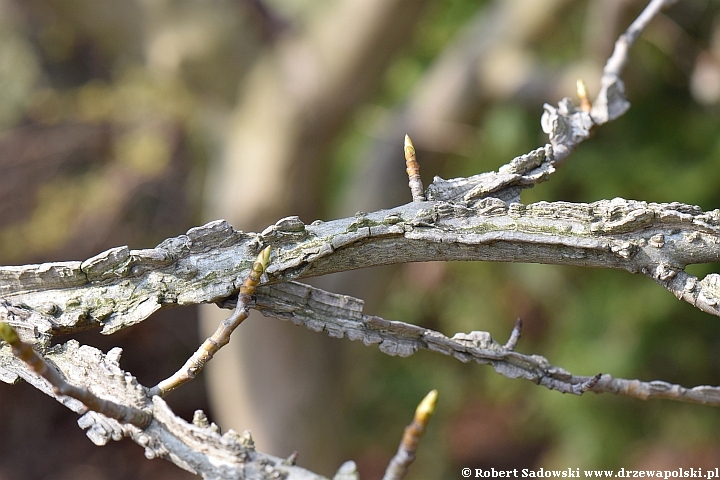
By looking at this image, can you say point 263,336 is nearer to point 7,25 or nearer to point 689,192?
point 689,192

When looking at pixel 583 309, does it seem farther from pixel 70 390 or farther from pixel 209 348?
pixel 70 390

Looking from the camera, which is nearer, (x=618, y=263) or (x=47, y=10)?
(x=618, y=263)

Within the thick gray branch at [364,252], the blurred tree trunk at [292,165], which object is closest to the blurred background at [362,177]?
the blurred tree trunk at [292,165]

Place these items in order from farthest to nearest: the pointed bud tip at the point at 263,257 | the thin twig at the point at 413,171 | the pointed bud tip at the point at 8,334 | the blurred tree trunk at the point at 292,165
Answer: the blurred tree trunk at the point at 292,165 → the thin twig at the point at 413,171 → the pointed bud tip at the point at 263,257 → the pointed bud tip at the point at 8,334

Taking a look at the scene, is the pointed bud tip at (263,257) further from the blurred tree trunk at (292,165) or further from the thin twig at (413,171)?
the blurred tree trunk at (292,165)

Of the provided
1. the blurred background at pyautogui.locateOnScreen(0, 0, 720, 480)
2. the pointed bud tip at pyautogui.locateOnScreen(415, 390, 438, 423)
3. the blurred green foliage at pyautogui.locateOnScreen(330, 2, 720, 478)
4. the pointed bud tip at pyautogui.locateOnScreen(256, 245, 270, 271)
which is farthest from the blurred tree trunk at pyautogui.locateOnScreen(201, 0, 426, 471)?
the pointed bud tip at pyautogui.locateOnScreen(415, 390, 438, 423)

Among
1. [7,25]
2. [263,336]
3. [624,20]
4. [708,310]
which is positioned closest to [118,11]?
[263,336]
